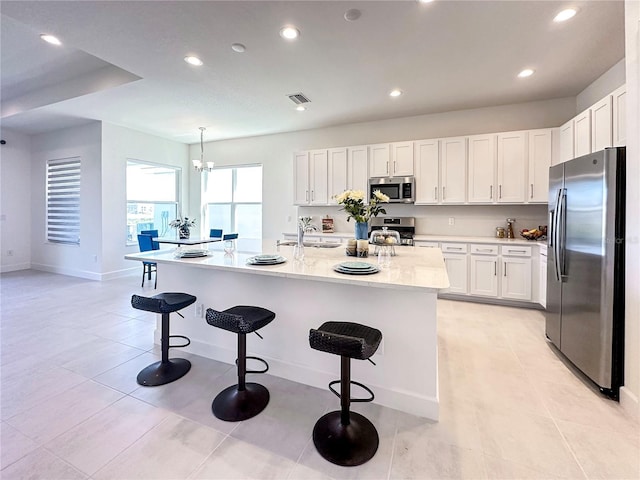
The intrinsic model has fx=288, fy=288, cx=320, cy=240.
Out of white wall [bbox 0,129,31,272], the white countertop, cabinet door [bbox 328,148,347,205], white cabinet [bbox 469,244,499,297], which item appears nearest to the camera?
the white countertop

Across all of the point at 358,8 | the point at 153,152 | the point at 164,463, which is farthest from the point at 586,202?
the point at 153,152

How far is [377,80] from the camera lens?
3.62 meters

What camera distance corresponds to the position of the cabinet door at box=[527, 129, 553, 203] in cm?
398

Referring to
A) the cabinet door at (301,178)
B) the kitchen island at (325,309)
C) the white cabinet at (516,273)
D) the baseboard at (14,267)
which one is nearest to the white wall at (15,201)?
the baseboard at (14,267)

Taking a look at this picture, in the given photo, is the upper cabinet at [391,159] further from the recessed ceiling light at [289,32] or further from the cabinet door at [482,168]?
the recessed ceiling light at [289,32]

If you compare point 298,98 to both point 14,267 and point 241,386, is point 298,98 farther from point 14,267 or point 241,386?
point 14,267

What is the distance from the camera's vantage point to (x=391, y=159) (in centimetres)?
479

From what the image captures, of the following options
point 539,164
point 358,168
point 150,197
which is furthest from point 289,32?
point 150,197

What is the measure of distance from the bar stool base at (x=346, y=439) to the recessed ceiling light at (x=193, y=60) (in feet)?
12.0

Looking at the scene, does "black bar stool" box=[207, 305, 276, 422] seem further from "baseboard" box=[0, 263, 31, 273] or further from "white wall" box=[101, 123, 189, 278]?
"baseboard" box=[0, 263, 31, 273]

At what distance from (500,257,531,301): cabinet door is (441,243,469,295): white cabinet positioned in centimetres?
48

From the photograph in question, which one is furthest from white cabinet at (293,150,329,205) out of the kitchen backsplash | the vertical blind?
the vertical blind

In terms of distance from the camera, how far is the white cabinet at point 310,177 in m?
5.32

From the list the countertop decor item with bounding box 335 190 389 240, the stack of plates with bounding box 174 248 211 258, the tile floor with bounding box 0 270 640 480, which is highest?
the countertop decor item with bounding box 335 190 389 240
